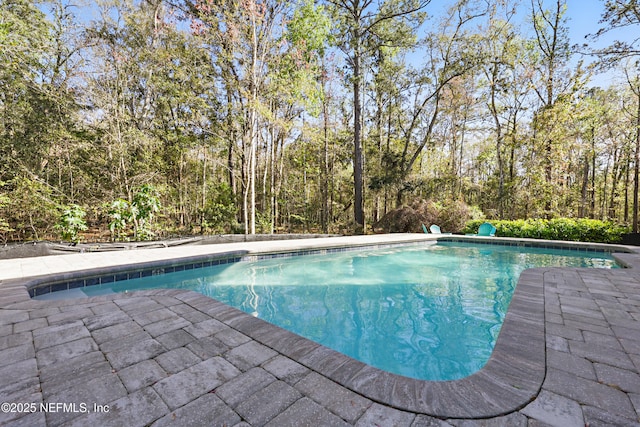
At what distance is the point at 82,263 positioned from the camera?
13.9 ft

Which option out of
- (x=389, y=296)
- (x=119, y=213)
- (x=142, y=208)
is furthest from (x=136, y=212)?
(x=389, y=296)

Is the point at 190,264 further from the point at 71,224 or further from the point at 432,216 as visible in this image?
the point at 432,216

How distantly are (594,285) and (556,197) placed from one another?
336 inches

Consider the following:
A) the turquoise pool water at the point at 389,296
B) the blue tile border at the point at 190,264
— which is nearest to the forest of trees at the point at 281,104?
the blue tile border at the point at 190,264

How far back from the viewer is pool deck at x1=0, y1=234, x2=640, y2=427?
1.18 metres

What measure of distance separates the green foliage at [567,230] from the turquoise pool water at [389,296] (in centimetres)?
128

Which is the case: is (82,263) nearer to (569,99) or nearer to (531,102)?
(569,99)

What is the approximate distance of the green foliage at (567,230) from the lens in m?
7.21

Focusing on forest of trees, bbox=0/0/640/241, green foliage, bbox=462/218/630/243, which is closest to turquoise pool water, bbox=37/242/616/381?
green foliage, bbox=462/218/630/243

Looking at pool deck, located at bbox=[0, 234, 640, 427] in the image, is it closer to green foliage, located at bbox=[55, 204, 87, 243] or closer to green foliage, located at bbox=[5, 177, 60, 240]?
green foliage, located at bbox=[55, 204, 87, 243]

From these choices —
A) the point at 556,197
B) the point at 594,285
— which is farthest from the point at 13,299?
the point at 556,197

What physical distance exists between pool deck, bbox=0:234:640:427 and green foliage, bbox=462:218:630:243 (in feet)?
22.6

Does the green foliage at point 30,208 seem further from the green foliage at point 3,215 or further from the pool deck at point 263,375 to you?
the pool deck at point 263,375

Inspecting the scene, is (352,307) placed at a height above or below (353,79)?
below
